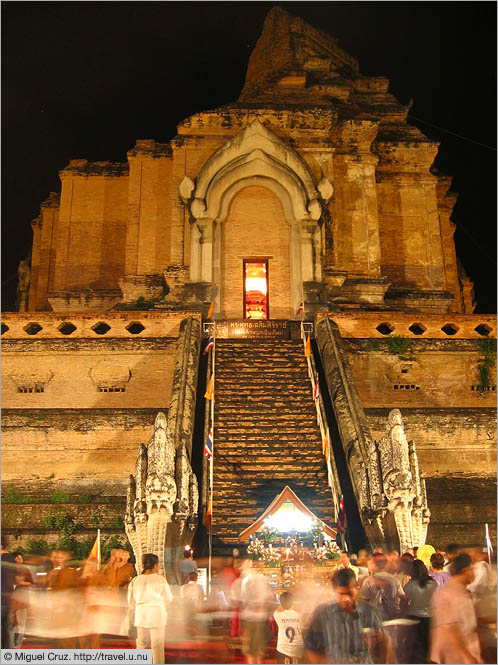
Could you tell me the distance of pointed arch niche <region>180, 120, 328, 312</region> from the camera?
22125mm

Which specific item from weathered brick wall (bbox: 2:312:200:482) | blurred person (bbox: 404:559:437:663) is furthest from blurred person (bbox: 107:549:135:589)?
weathered brick wall (bbox: 2:312:200:482)

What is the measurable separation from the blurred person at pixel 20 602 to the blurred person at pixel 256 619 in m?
2.16

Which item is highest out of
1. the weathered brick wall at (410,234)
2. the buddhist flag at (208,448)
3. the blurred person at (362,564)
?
the weathered brick wall at (410,234)

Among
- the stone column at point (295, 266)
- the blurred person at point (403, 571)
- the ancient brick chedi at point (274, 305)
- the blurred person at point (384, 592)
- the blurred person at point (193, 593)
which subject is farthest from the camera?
the stone column at point (295, 266)

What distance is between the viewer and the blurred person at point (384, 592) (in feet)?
24.5

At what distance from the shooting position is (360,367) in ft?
61.0

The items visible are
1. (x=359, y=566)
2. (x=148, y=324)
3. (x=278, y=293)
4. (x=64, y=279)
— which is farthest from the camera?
(x=64, y=279)

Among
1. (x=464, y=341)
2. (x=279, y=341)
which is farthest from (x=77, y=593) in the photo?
(x=464, y=341)

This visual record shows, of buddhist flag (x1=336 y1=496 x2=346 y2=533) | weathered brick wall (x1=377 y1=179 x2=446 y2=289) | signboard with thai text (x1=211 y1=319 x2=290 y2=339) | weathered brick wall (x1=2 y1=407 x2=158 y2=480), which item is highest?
weathered brick wall (x1=377 y1=179 x2=446 y2=289)

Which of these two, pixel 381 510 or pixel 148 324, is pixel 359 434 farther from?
pixel 148 324

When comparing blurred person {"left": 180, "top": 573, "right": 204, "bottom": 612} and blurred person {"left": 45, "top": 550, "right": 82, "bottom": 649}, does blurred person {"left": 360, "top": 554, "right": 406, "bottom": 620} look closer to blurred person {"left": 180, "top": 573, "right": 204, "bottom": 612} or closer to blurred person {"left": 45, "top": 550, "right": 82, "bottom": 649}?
blurred person {"left": 180, "top": 573, "right": 204, "bottom": 612}

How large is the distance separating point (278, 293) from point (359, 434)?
29.2 feet

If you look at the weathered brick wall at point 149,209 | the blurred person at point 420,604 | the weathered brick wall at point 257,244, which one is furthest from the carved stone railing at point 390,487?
the weathered brick wall at point 149,209

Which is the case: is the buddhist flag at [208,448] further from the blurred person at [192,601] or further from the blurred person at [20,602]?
the blurred person at [20,602]
